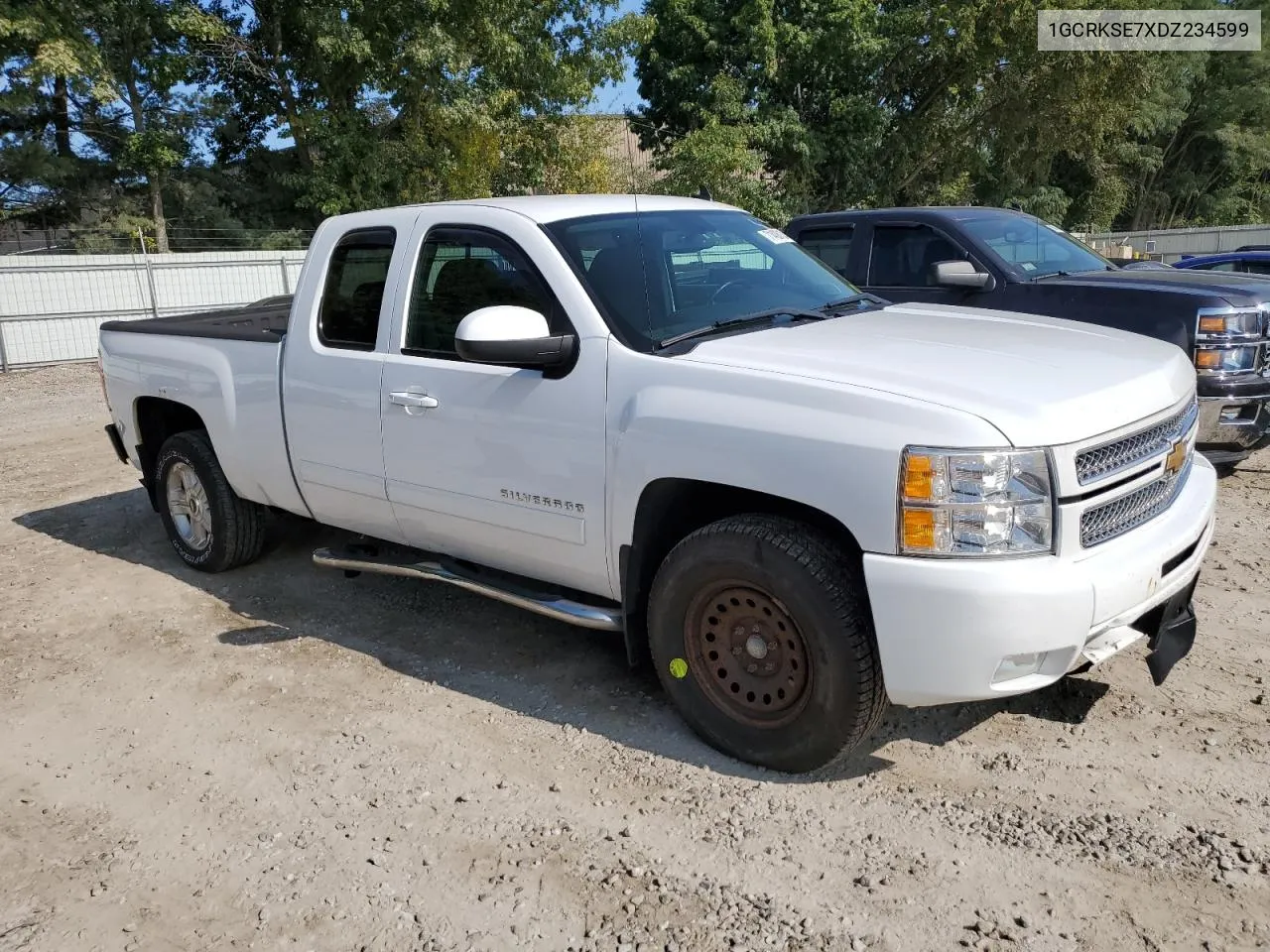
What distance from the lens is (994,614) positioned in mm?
A: 2953

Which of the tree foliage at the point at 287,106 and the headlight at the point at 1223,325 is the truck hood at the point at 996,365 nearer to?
the headlight at the point at 1223,325

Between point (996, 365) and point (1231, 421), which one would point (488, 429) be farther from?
point (1231, 421)

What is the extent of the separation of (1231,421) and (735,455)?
4.57 meters

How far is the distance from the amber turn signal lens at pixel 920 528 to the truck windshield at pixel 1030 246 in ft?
16.4

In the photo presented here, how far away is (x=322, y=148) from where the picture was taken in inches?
990

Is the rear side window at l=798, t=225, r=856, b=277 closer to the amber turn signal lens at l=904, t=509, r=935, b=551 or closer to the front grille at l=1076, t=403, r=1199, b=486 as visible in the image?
the front grille at l=1076, t=403, r=1199, b=486

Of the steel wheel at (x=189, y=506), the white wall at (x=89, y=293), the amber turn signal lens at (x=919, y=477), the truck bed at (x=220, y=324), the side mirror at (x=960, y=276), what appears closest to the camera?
the amber turn signal lens at (x=919, y=477)

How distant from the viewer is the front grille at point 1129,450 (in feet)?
10.1

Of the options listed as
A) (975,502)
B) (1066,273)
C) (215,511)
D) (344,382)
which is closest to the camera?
(975,502)

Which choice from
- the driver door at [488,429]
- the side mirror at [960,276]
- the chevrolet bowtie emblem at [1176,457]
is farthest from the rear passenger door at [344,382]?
the side mirror at [960,276]

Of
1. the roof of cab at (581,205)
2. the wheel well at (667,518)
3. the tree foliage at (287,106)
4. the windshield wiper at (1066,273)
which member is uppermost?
the tree foliage at (287,106)

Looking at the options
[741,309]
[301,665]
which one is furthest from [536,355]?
[301,665]

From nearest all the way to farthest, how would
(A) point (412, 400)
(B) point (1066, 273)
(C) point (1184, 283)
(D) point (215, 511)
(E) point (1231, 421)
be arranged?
(A) point (412, 400)
(D) point (215, 511)
(E) point (1231, 421)
(C) point (1184, 283)
(B) point (1066, 273)

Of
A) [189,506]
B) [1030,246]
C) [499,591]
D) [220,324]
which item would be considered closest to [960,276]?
[1030,246]
